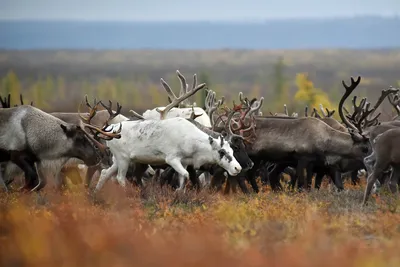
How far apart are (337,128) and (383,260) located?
29.4 ft

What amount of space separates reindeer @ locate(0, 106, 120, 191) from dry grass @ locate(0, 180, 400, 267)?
0.94m

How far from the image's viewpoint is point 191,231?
1002cm

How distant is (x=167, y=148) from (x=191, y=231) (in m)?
4.50

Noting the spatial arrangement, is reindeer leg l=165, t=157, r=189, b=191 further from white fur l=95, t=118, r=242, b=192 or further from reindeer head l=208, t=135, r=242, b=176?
reindeer head l=208, t=135, r=242, b=176

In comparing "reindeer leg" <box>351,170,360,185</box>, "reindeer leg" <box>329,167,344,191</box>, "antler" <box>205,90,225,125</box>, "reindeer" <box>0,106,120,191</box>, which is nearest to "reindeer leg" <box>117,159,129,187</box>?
"reindeer" <box>0,106,120,191</box>

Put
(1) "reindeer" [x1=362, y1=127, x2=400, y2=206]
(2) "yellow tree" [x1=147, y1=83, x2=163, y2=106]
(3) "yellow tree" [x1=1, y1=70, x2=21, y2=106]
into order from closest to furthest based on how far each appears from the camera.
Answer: (1) "reindeer" [x1=362, y1=127, x2=400, y2=206]
(3) "yellow tree" [x1=1, y1=70, x2=21, y2=106]
(2) "yellow tree" [x1=147, y1=83, x2=163, y2=106]

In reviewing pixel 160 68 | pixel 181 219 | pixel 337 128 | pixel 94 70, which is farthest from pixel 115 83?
pixel 181 219

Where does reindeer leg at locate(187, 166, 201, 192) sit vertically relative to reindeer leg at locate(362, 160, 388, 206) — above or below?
below

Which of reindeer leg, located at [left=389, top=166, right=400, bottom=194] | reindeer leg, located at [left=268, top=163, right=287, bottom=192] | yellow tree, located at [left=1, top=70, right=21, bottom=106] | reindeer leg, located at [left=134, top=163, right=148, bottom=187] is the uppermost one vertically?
reindeer leg, located at [left=389, top=166, right=400, bottom=194]

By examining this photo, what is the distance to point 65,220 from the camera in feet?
31.9

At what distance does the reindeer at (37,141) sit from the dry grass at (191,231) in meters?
0.94

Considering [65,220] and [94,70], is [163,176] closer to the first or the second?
[65,220]

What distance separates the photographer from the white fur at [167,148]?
14406mm

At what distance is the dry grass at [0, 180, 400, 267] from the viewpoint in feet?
27.4
